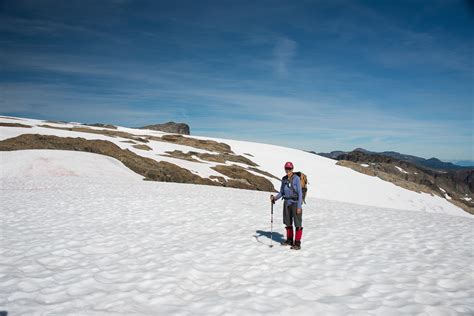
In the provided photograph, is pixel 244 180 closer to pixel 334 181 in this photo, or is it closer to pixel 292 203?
pixel 334 181

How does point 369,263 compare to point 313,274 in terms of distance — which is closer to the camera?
point 313,274

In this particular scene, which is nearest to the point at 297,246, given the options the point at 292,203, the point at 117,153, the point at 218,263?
the point at 292,203

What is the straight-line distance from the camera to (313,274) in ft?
29.8

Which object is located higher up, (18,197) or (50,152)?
(50,152)

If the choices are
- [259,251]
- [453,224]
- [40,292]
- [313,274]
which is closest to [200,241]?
[259,251]

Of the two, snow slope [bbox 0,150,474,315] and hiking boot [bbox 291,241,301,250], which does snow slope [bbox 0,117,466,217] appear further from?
hiking boot [bbox 291,241,301,250]

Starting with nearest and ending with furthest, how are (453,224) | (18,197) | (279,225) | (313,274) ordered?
(313,274)
(279,225)
(453,224)
(18,197)

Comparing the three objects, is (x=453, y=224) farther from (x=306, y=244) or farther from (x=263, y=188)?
(x=263, y=188)

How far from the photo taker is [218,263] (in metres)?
10.1

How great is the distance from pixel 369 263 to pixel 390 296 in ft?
8.24

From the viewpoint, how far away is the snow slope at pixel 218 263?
722 cm

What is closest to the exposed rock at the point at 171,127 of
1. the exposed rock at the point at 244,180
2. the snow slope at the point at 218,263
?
the exposed rock at the point at 244,180

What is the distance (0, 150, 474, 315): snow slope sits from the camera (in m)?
7.22

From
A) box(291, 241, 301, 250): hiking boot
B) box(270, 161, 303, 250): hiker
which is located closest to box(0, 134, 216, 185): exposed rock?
box(270, 161, 303, 250): hiker
